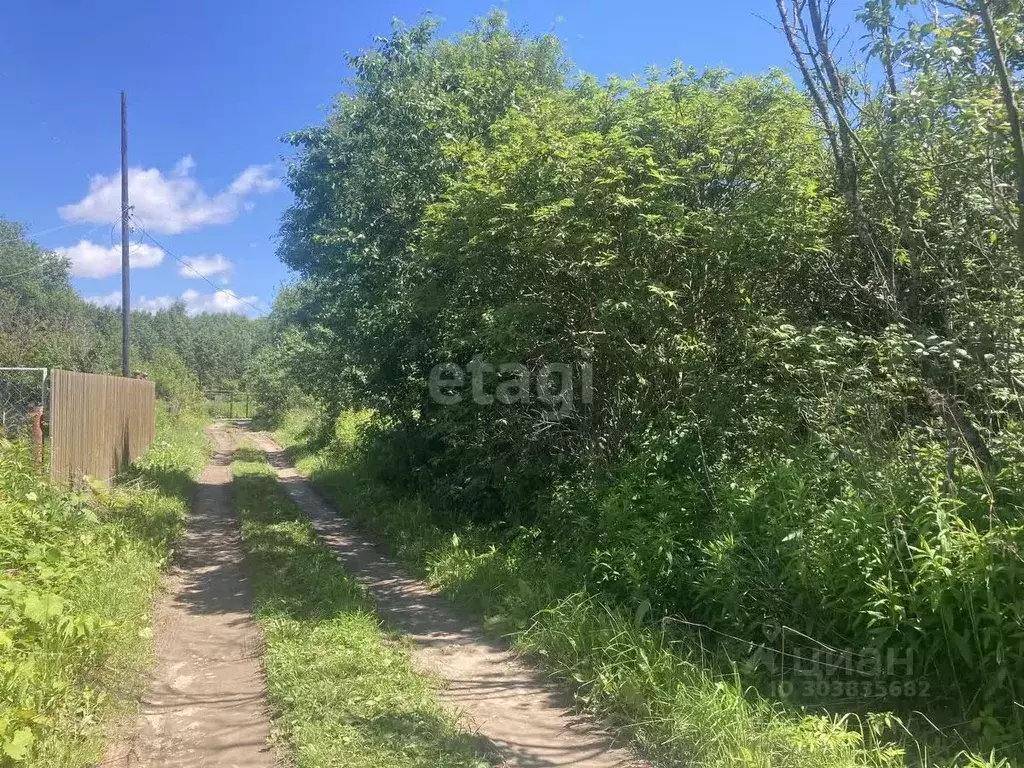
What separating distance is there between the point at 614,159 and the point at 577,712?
487 cm

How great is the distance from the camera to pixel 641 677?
4098 mm

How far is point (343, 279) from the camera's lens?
36.1ft

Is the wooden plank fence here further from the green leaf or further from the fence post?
the green leaf

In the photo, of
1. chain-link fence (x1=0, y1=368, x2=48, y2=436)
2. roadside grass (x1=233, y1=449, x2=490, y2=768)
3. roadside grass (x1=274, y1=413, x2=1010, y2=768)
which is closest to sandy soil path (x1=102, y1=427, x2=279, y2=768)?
roadside grass (x1=233, y1=449, x2=490, y2=768)

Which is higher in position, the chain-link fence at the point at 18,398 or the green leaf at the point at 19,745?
the chain-link fence at the point at 18,398

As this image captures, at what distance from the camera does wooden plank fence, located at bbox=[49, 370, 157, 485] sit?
8.29m

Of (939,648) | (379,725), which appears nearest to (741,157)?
(939,648)

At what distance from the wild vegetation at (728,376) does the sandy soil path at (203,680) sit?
1.93 meters

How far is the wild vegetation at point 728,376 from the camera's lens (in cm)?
371

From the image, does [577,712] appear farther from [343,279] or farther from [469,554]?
[343,279]

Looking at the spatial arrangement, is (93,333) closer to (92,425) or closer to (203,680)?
(92,425)

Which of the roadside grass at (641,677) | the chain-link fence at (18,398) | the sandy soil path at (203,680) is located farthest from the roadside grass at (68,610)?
the roadside grass at (641,677)

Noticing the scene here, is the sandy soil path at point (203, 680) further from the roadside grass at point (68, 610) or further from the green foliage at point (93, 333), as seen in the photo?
the green foliage at point (93, 333)

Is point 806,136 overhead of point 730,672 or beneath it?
overhead
